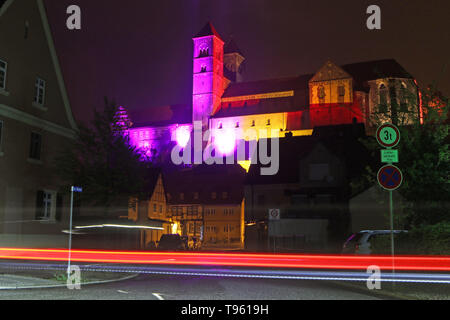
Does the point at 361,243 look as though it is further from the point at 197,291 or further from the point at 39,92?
the point at 39,92

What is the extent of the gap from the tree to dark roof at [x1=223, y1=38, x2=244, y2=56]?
109300 mm

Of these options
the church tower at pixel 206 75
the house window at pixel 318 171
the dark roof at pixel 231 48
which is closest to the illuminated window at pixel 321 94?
the church tower at pixel 206 75

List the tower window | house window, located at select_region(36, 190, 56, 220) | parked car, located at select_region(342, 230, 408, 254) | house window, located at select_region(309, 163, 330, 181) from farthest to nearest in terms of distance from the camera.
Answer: the tower window, house window, located at select_region(309, 163, 330, 181), house window, located at select_region(36, 190, 56, 220), parked car, located at select_region(342, 230, 408, 254)

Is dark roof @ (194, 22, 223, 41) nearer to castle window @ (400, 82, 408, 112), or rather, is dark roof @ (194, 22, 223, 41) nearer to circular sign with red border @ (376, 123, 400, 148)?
castle window @ (400, 82, 408, 112)

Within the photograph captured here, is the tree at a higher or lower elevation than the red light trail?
higher

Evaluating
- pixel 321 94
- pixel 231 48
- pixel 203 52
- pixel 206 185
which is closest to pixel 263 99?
pixel 321 94

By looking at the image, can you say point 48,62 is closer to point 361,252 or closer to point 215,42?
point 361,252

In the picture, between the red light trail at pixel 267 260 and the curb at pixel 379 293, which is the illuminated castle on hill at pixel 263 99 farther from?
the curb at pixel 379 293

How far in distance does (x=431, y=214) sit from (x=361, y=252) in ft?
8.88

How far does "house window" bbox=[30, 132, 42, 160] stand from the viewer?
86.1 ft

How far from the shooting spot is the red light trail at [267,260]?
43.9 ft

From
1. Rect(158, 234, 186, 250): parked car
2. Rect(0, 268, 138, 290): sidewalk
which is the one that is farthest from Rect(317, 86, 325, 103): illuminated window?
Rect(0, 268, 138, 290): sidewalk

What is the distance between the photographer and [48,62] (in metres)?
27.8

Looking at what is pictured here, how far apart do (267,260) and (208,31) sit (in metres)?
107
